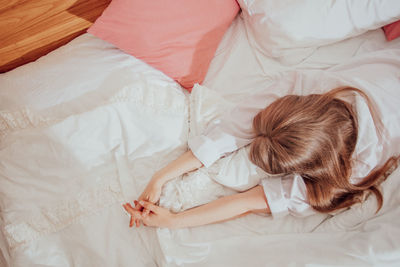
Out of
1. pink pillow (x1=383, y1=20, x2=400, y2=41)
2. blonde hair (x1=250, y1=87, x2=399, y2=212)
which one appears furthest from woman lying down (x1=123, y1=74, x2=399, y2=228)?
pink pillow (x1=383, y1=20, x2=400, y2=41)

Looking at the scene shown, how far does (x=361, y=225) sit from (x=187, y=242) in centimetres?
50

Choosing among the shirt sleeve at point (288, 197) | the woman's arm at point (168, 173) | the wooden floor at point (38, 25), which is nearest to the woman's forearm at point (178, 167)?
the woman's arm at point (168, 173)

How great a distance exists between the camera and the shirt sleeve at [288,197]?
0.89m

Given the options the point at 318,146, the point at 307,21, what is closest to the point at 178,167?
the point at 318,146

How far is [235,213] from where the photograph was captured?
0.92 metres

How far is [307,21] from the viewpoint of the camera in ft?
3.42

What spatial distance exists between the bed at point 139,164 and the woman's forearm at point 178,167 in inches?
1.2

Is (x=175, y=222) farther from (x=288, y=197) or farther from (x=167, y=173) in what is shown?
(x=288, y=197)

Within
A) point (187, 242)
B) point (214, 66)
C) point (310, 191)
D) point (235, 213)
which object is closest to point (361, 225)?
point (310, 191)

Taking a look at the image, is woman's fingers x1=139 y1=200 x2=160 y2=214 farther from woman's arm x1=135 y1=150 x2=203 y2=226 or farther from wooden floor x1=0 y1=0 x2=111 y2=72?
wooden floor x1=0 y1=0 x2=111 y2=72

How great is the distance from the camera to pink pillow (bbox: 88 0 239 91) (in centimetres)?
109

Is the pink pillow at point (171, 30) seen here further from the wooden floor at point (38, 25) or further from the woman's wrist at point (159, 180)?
the woman's wrist at point (159, 180)

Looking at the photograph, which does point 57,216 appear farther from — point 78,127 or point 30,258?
point 78,127

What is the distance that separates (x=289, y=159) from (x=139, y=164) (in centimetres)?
48
